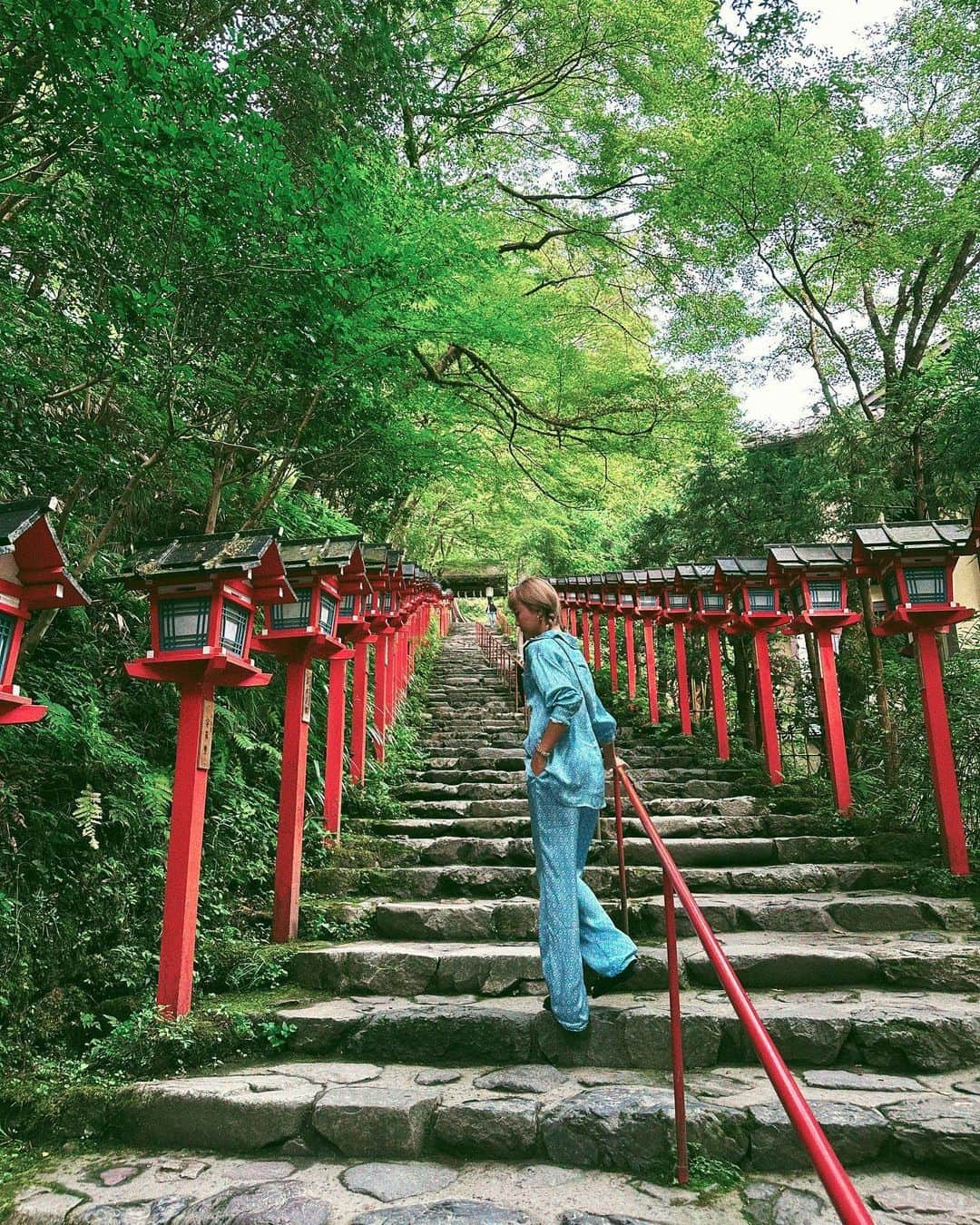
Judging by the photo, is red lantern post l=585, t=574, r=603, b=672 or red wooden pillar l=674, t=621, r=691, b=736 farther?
red lantern post l=585, t=574, r=603, b=672

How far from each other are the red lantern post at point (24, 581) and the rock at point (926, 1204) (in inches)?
134

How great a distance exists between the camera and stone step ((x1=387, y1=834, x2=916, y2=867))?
5.65m

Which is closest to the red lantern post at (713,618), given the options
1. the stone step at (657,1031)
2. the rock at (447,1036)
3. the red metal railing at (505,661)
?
the red metal railing at (505,661)

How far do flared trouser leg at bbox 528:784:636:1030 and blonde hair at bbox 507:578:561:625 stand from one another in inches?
32.6

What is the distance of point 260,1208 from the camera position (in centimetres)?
253

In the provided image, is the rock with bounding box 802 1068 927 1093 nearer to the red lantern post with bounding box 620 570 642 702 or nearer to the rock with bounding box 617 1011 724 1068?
the rock with bounding box 617 1011 724 1068

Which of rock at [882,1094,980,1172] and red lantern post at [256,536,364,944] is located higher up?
red lantern post at [256,536,364,944]

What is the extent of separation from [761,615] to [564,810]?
4.78 m

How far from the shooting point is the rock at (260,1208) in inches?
96.9

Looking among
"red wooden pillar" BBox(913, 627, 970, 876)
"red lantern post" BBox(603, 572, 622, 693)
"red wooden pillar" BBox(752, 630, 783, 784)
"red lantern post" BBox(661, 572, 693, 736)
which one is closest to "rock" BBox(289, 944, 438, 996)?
"red wooden pillar" BBox(913, 627, 970, 876)

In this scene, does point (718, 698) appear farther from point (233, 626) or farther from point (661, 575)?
point (233, 626)

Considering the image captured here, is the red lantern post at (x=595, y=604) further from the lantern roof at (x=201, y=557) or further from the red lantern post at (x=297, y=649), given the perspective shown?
the lantern roof at (x=201, y=557)

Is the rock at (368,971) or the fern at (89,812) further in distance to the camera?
the rock at (368,971)

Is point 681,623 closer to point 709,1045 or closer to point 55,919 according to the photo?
point 709,1045
